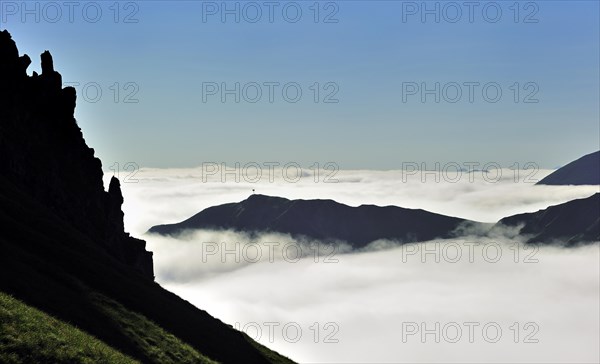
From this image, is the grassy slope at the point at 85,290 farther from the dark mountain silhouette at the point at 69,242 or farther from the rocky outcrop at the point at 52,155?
the rocky outcrop at the point at 52,155

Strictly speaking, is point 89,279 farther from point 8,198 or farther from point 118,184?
point 118,184

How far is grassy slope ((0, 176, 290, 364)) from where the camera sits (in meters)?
52.6

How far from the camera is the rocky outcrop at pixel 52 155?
10575 cm

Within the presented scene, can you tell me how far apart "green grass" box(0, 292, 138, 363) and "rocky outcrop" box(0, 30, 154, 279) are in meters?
65.8

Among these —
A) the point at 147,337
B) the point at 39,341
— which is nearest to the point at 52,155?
the point at 147,337

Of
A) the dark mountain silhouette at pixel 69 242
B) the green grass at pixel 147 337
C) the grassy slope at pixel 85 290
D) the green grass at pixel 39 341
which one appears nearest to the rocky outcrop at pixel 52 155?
the dark mountain silhouette at pixel 69 242

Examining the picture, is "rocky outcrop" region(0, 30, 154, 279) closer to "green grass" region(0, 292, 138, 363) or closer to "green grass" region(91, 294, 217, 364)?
"green grass" region(91, 294, 217, 364)

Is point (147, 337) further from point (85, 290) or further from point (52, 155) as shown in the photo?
point (52, 155)

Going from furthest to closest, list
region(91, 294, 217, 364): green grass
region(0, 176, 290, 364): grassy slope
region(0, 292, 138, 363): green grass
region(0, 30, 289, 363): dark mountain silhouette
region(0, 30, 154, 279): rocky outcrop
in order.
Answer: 1. region(0, 30, 154, 279): rocky outcrop
2. region(91, 294, 217, 364): green grass
3. region(0, 30, 289, 363): dark mountain silhouette
4. region(0, 176, 290, 364): grassy slope
5. region(0, 292, 138, 363): green grass

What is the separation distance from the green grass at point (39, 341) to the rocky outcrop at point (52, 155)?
216 ft

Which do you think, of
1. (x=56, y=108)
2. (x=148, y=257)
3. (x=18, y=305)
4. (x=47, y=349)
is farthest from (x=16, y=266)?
(x=148, y=257)

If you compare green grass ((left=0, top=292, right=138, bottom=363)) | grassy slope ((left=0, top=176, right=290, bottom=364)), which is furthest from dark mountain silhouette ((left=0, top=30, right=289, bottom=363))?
green grass ((left=0, top=292, right=138, bottom=363))

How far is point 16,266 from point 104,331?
1048cm

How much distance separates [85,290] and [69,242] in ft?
69.1
